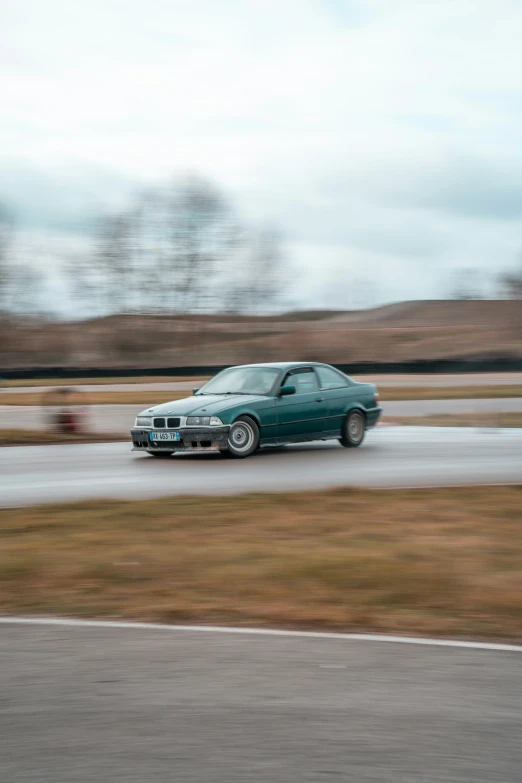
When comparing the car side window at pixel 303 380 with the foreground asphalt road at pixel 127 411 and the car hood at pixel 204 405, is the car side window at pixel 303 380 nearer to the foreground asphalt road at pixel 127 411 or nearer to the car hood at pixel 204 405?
the car hood at pixel 204 405

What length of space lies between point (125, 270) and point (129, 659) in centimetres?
6060

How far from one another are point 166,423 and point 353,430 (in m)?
3.37

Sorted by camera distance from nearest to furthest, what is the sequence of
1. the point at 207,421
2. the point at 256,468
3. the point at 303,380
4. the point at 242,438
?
the point at 256,468
the point at 207,421
the point at 242,438
the point at 303,380

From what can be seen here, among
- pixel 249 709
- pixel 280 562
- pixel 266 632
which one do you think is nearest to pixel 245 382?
pixel 280 562

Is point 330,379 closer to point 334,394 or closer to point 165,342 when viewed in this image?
point 334,394

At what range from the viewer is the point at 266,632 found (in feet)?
16.4

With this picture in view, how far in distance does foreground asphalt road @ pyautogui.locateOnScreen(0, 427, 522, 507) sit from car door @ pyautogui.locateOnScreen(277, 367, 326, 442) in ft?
1.19

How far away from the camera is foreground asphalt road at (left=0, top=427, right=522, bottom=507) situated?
1099cm

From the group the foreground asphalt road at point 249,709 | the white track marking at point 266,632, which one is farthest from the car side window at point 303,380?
the foreground asphalt road at point 249,709

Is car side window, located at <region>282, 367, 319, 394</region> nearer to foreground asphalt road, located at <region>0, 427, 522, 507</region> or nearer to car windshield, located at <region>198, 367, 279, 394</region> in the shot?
car windshield, located at <region>198, 367, 279, 394</region>

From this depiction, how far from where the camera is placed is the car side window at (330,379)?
15.5 metres

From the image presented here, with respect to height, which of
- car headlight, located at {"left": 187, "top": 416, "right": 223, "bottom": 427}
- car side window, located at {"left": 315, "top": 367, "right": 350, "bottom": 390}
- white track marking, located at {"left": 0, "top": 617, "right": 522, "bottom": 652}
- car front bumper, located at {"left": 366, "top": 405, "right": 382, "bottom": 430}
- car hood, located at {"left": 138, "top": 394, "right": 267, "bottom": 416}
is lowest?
white track marking, located at {"left": 0, "top": 617, "right": 522, "bottom": 652}

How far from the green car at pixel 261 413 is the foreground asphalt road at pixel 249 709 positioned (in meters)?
8.92

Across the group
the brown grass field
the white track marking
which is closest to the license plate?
the brown grass field
